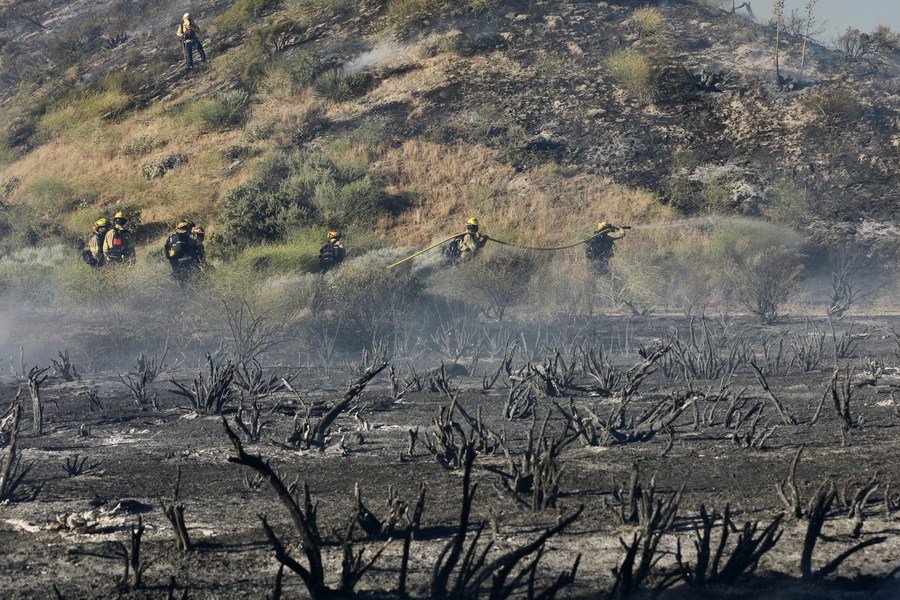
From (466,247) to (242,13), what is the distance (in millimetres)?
20430

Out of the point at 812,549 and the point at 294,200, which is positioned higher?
the point at 294,200

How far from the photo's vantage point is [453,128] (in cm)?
2950

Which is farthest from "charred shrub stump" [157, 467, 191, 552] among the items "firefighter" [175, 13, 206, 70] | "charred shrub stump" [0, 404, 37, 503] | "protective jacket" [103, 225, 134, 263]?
"firefighter" [175, 13, 206, 70]

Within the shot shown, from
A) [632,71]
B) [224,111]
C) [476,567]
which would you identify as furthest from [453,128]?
[476,567]

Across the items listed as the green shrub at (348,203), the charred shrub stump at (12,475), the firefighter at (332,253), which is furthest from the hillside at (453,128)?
the charred shrub stump at (12,475)

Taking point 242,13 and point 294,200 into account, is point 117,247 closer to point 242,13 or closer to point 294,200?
point 294,200

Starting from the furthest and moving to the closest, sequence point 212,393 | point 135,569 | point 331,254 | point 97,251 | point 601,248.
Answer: point 97,251 < point 601,248 < point 331,254 < point 212,393 < point 135,569

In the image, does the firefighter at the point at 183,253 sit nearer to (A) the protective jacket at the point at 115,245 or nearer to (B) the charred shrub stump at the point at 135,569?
(A) the protective jacket at the point at 115,245

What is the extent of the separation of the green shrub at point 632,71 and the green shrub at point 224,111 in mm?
11696

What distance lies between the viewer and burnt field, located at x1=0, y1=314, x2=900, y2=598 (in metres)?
4.60

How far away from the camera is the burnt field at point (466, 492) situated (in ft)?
15.1

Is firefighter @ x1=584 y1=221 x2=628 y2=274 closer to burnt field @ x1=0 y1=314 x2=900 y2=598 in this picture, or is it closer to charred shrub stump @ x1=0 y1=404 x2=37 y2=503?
burnt field @ x1=0 y1=314 x2=900 y2=598

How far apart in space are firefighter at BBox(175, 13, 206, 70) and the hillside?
0.55 meters

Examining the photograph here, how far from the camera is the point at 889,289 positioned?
884 inches
